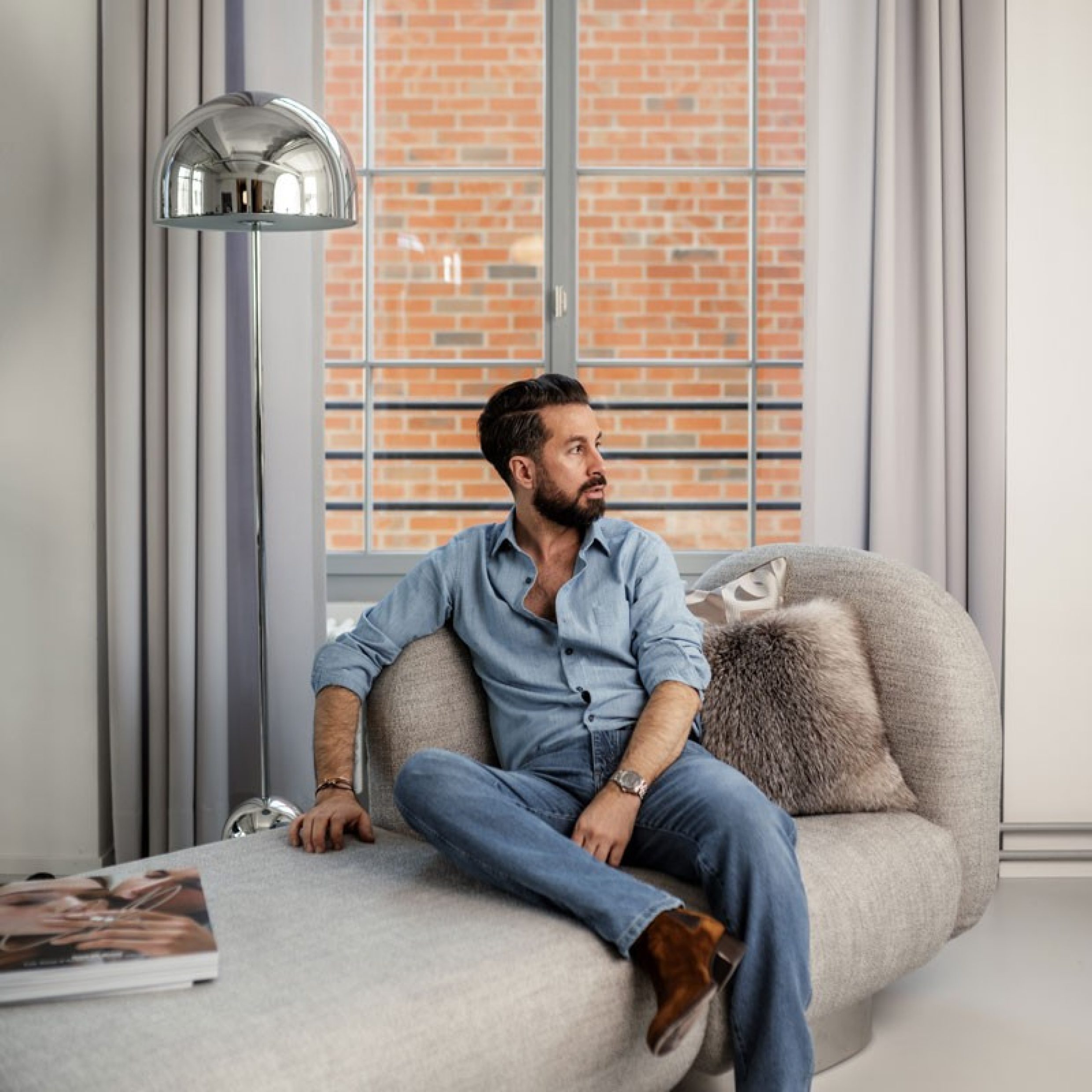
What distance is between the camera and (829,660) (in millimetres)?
2385

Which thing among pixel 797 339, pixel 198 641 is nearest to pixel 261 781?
pixel 198 641

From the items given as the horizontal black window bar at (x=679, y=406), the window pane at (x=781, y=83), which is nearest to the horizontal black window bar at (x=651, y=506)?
the horizontal black window bar at (x=679, y=406)

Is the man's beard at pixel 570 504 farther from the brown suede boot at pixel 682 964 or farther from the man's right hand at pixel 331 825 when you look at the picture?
the brown suede boot at pixel 682 964

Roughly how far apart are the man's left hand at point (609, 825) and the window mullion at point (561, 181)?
67.1 inches

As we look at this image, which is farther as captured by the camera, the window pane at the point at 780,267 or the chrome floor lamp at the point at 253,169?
the window pane at the point at 780,267

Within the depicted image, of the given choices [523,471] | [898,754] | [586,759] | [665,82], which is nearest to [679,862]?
[586,759]

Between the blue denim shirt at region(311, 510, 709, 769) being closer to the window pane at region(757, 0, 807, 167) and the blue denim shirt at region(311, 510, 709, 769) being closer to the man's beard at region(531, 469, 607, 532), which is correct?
the man's beard at region(531, 469, 607, 532)

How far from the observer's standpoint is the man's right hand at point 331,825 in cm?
222

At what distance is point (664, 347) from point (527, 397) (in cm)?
122

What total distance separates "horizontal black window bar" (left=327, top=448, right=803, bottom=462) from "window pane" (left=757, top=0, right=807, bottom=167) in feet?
2.45

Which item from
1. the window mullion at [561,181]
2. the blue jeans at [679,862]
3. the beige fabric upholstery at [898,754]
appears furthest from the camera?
the window mullion at [561,181]

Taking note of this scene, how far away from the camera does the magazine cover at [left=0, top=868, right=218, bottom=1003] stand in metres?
1.61

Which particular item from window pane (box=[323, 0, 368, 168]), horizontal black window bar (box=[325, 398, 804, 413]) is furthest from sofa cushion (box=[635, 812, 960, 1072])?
window pane (box=[323, 0, 368, 168])

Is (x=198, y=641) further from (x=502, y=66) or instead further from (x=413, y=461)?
(x=502, y=66)
